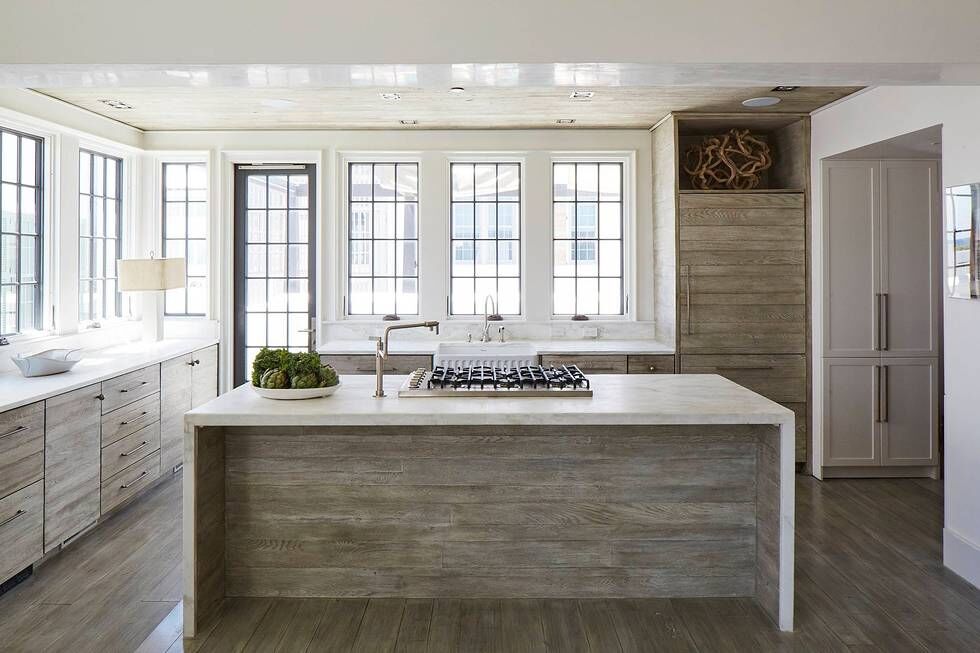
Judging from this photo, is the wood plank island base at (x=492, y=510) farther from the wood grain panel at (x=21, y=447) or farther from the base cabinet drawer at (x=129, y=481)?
the base cabinet drawer at (x=129, y=481)

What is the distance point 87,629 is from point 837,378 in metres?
4.57

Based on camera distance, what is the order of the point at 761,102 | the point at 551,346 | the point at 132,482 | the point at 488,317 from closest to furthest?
the point at 132,482
the point at 761,102
the point at 551,346
the point at 488,317

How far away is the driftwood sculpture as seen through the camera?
204 inches

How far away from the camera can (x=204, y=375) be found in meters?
5.43

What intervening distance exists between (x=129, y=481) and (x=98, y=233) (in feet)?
6.56

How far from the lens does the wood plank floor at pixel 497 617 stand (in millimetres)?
2721

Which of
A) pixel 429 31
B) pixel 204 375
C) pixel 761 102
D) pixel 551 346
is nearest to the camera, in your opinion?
pixel 429 31

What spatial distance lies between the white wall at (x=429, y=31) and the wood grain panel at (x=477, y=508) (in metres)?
1.53

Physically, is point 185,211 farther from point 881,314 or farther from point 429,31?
point 881,314

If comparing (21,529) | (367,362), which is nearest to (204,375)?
(367,362)

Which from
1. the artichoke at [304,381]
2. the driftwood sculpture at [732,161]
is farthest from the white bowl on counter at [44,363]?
the driftwood sculpture at [732,161]

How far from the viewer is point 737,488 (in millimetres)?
3080

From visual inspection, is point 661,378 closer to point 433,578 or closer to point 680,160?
point 433,578

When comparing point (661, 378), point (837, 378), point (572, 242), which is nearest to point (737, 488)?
point (661, 378)
